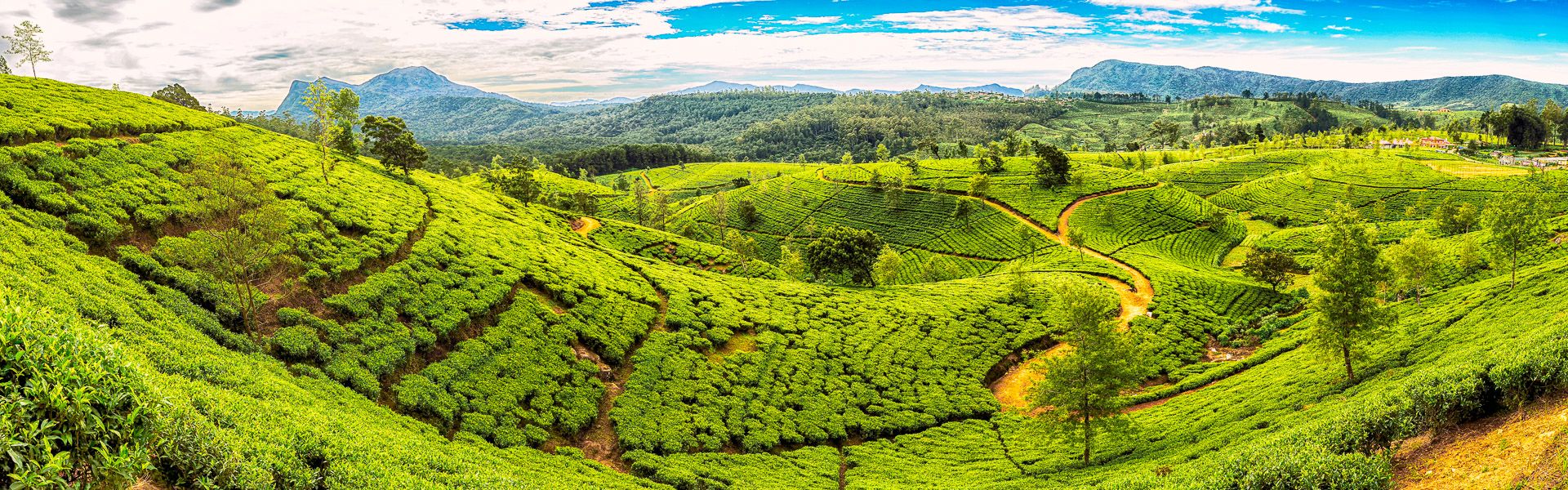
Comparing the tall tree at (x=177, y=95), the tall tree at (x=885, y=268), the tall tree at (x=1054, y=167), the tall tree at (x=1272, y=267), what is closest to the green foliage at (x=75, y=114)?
the tall tree at (x=177, y=95)

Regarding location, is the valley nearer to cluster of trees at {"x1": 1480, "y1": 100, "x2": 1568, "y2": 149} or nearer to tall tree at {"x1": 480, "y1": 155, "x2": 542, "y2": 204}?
tall tree at {"x1": 480, "y1": 155, "x2": 542, "y2": 204}

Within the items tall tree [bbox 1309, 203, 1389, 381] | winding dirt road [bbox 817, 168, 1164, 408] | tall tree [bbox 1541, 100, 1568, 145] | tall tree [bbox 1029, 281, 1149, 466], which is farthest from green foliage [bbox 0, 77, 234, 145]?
tall tree [bbox 1541, 100, 1568, 145]

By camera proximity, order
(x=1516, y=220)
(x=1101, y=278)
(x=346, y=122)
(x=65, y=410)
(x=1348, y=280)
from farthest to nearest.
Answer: (x=1101, y=278) < (x=346, y=122) < (x=1516, y=220) < (x=1348, y=280) < (x=65, y=410)

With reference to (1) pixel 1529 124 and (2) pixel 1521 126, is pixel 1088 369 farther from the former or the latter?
(2) pixel 1521 126

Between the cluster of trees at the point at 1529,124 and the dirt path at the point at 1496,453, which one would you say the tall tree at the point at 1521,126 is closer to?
the cluster of trees at the point at 1529,124

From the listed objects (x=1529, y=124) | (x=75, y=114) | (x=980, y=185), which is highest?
(x=1529, y=124)

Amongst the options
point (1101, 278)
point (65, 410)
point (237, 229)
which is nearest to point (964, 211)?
point (1101, 278)

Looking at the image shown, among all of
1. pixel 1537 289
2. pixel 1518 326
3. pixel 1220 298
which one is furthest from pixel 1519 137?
pixel 1518 326
